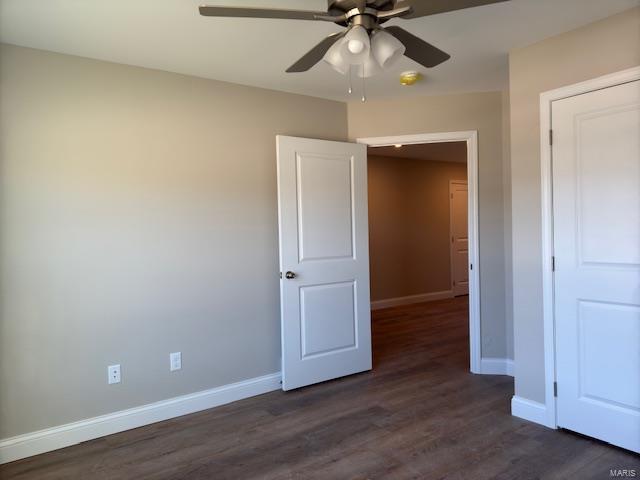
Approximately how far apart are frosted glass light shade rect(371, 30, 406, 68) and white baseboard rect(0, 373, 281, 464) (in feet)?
8.33

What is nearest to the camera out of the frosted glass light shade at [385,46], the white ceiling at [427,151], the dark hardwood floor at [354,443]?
the frosted glass light shade at [385,46]

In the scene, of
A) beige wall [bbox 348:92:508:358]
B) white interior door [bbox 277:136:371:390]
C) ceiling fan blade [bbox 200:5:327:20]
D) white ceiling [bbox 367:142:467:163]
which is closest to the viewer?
ceiling fan blade [bbox 200:5:327:20]

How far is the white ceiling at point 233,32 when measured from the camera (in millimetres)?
2080

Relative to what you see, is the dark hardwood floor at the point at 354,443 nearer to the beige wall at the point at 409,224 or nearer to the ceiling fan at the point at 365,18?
the ceiling fan at the point at 365,18

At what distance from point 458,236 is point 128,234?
6.02m

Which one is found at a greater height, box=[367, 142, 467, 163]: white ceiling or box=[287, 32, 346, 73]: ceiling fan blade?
box=[367, 142, 467, 163]: white ceiling

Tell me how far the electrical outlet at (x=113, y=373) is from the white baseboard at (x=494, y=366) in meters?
2.83

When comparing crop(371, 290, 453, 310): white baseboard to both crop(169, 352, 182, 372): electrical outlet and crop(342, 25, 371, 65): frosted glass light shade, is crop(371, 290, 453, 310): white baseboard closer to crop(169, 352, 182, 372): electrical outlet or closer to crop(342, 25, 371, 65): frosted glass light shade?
crop(169, 352, 182, 372): electrical outlet

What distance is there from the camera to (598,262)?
7.67 ft

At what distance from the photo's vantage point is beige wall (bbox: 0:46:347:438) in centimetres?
243

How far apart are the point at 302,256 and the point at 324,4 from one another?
180cm

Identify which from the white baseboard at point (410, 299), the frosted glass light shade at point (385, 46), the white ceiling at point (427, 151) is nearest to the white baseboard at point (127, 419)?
the frosted glass light shade at point (385, 46)

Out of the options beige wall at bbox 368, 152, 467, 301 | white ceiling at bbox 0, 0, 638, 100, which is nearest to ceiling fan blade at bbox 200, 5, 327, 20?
white ceiling at bbox 0, 0, 638, 100

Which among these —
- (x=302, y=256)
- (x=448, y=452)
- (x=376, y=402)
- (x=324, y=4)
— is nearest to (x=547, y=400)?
(x=448, y=452)
